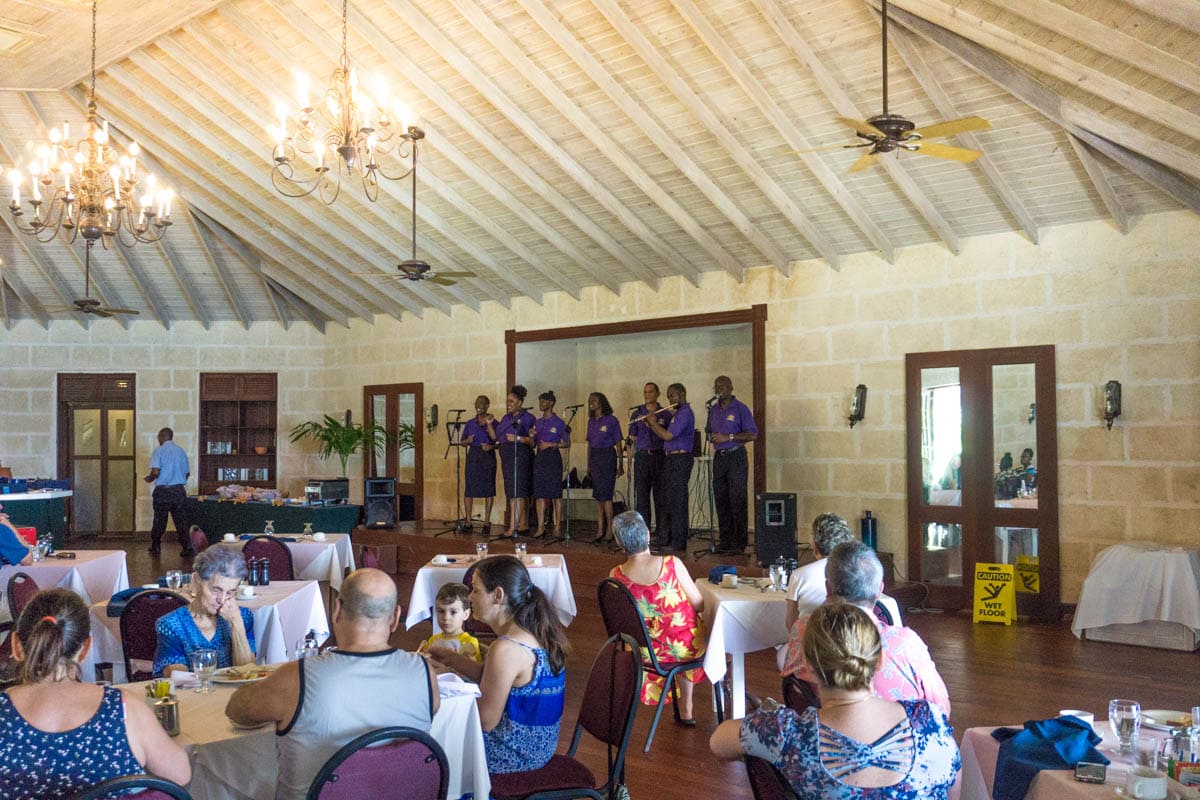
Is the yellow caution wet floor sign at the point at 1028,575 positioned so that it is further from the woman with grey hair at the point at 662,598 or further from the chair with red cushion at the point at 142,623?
the chair with red cushion at the point at 142,623

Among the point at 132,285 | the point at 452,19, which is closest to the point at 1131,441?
the point at 452,19

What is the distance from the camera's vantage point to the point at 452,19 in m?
8.14

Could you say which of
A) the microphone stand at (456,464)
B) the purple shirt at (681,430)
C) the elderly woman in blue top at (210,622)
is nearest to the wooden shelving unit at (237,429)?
the microphone stand at (456,464)

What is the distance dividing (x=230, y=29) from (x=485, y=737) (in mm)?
7438

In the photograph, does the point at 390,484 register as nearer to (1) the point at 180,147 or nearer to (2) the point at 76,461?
(1) the point at 180,147

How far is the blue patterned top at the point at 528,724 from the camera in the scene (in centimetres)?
342

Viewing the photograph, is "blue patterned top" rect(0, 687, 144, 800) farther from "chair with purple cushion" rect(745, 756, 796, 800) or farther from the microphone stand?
the microphone stand

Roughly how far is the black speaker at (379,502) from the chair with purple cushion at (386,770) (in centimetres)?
1012

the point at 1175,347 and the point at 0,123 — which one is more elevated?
the point at 0,123

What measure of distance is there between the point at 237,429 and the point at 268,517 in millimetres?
3399

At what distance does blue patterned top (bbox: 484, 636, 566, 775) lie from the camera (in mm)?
3418

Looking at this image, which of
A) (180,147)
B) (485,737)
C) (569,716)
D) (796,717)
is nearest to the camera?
(796,717)

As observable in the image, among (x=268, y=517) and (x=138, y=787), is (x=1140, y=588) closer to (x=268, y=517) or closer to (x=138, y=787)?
(x=138, y=787)

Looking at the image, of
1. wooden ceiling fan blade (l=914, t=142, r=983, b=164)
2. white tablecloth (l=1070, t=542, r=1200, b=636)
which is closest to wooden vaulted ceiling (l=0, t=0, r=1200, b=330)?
wooden ceiling fan blade (l=914, t=142, r=983, b=164)
